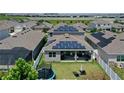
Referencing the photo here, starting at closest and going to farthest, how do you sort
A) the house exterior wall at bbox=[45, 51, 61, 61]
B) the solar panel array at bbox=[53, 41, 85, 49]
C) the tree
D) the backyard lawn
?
1. the tree
2. the backyard lawn
3. the house exterior wall at bbox=[45, 51, 61, 61]
4. the solar panel array at bbox=[53, 41, 85, 49]

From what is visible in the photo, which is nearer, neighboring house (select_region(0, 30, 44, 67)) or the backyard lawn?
the backyard lawn

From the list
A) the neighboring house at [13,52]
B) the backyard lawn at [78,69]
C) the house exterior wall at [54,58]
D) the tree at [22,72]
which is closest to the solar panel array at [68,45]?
the house exterior wall at [54,58]

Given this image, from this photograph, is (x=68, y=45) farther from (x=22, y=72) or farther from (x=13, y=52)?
(x=22, y=72)

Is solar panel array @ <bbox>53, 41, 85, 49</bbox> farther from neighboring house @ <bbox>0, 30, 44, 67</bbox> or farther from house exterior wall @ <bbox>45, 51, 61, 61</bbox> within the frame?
neighboring house @ <bbox>0, 30, 44, 67</bbox>

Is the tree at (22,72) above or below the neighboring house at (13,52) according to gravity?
above

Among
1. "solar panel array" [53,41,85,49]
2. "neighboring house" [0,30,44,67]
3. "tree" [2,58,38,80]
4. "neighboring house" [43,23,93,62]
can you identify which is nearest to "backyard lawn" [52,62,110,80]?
"neighboring house" [43,23,93,62]

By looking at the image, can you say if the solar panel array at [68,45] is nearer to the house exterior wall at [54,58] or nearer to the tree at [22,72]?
the house exterior wall at [54,58]

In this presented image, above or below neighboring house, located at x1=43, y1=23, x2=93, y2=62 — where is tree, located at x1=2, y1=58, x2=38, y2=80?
above
